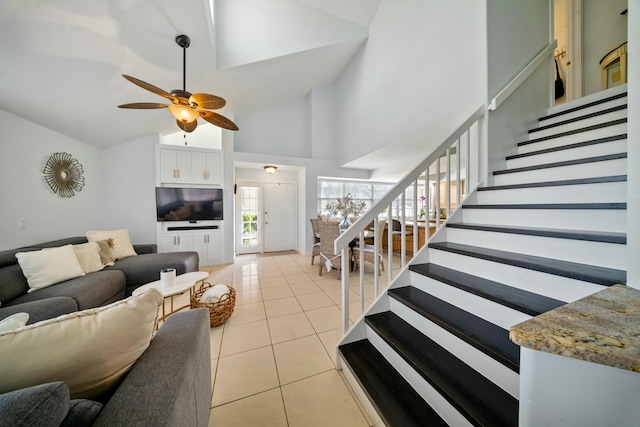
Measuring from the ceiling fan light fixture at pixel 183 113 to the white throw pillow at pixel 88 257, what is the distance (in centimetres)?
188

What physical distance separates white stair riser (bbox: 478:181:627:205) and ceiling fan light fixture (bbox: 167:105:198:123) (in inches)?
127

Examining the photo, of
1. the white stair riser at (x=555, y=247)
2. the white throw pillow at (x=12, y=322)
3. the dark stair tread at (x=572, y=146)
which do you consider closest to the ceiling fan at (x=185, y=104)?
the white throw pillow at (x=12, y=322)

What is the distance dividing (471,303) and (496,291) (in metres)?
0.15

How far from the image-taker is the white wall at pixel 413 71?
2.22 metres

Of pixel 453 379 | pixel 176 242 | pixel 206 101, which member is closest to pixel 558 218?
pixel 453 379

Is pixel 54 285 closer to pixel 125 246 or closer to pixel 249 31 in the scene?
pixel 125 246

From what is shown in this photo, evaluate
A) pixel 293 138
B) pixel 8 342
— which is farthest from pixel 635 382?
pixel 293 138

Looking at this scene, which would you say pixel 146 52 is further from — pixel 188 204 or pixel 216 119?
pixel 188 204

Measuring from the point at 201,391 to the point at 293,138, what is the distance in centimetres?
516

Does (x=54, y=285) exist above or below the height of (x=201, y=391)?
above

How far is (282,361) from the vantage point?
1.64 meters

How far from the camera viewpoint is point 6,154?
2289mm

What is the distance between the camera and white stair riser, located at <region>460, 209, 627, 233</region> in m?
1.23

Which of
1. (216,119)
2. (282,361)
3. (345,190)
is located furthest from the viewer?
(345,190)
